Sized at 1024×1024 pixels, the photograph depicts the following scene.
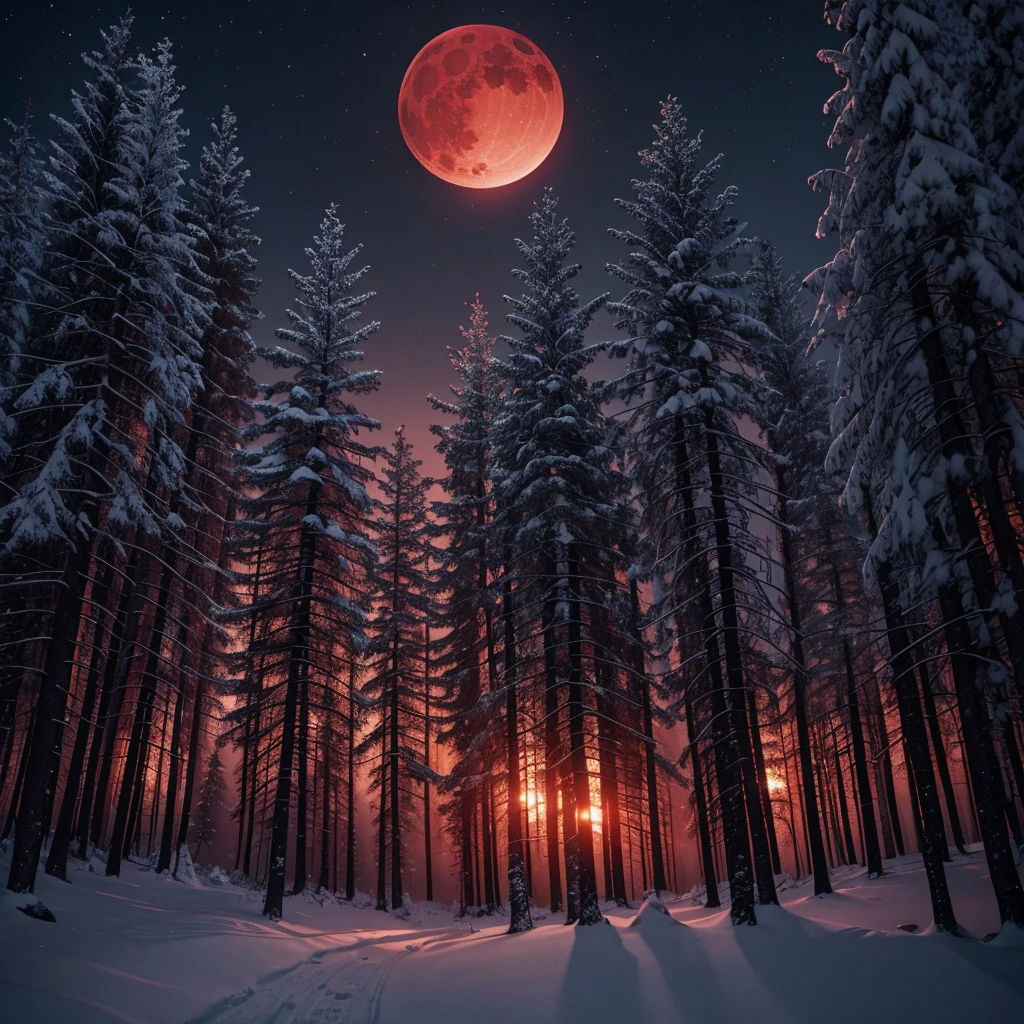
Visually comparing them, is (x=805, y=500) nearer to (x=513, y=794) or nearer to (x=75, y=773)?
(x=513, y=794)

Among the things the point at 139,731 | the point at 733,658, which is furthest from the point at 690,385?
the point at 139,731

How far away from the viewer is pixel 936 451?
33.7 ft

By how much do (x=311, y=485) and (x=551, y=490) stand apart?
8.11 meters

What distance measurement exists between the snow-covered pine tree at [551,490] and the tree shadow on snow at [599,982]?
13.6ft

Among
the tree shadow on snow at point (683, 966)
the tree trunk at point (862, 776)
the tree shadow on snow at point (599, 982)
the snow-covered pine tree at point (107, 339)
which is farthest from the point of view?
the tree trunk at point (862, 776)

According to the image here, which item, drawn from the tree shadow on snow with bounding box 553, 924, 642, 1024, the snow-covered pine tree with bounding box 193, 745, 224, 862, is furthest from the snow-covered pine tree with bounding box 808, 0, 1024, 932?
the snow-covered pine tree with bounding box 193, 745, 224, 862

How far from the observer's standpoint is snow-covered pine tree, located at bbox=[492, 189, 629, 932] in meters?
16.6

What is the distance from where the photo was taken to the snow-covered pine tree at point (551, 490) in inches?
652

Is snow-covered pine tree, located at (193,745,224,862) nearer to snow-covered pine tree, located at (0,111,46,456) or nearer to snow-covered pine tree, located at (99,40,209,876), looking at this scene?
snow-covered pine tree, located at (99,40,209,876)

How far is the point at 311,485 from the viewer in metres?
19.5

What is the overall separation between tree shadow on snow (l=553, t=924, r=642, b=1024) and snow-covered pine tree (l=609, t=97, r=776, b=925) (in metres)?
5.05

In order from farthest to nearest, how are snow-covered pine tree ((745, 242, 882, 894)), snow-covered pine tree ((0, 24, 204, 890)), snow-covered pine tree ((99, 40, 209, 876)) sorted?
1. snow-covered pine tree ((745, 242, 882, 894))
2. snow-covered pine tree ((99, 40, 209, 876))
3. snow-covered pine tree ((0, 24, 204, 890))

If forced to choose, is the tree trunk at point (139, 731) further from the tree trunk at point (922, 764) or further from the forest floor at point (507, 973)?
the tree trunk at point (922, 764)

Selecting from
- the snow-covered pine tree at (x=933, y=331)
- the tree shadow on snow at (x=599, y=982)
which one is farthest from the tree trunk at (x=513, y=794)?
the snow-covered pine tree at (x=933, y=331)
